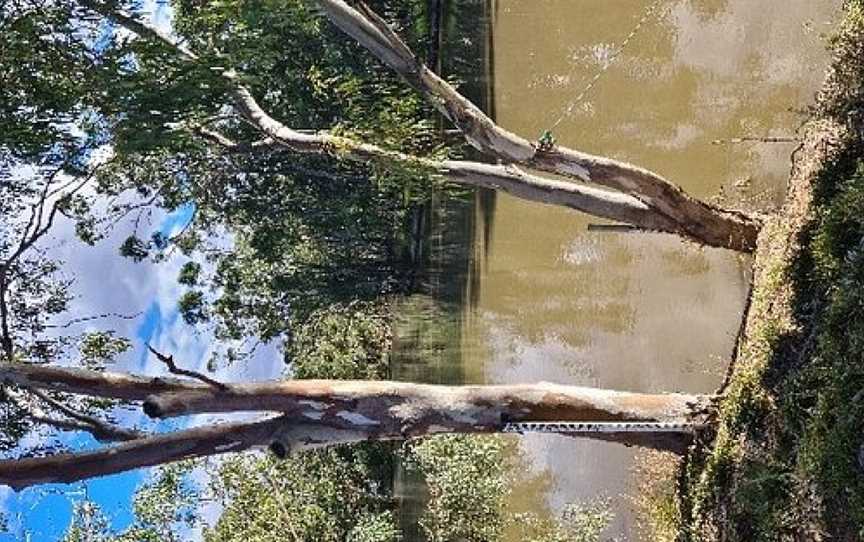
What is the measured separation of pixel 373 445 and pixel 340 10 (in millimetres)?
5538

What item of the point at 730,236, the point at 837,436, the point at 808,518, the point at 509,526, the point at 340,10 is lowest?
the point at 509,526

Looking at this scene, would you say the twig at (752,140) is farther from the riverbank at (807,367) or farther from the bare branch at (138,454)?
the bare branch at (138,454)

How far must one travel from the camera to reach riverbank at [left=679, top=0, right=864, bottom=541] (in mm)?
4855

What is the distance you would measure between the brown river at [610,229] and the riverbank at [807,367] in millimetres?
1361

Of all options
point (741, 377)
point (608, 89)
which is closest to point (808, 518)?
point (741, 377)

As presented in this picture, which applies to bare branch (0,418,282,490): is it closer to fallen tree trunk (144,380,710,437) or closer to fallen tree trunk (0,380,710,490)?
fallen tree trunk (0,380,710,490)

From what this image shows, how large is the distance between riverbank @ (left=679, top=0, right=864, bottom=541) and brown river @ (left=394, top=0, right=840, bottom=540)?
4.46ft

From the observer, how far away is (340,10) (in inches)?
237

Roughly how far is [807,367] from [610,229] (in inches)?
147

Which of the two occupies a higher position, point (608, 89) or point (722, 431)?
point (608, 89)

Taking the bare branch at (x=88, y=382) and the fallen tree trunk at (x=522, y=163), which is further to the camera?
the fallen tree trunk at (x=522, y=163)

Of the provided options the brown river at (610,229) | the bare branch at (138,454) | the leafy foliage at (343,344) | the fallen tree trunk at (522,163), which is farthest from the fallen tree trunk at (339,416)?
the leafy foliage at (343,344)

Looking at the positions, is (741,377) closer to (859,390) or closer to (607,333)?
(859,390)

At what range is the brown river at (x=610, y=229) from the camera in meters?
7.92
